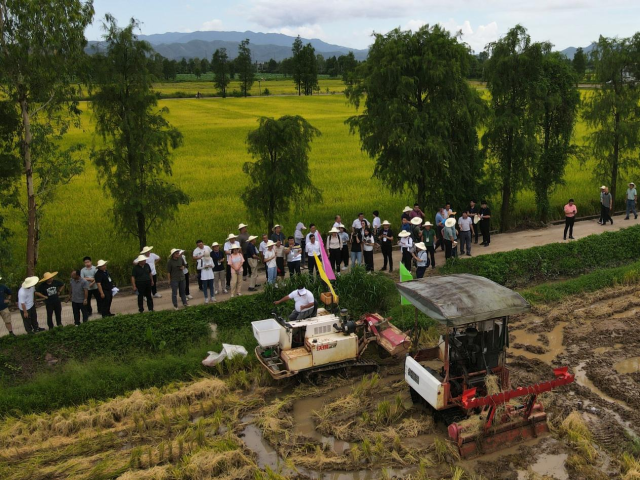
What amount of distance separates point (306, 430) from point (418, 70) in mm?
12720

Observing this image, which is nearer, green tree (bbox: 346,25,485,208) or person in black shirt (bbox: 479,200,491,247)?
green tree (bbox: 346,25,485,208)

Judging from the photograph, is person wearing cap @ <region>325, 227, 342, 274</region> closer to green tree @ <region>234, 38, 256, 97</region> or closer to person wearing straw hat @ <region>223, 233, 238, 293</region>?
person wearing straw hat @ <region>223, 233, 238, 293</region>

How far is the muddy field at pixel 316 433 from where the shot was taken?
8352 millimetres

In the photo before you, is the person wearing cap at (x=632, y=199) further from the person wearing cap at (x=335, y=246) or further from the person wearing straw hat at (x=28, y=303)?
the person wearing straw hat at (x=28, y=303)

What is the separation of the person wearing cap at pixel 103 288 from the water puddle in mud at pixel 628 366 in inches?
431

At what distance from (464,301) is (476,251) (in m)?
10.5

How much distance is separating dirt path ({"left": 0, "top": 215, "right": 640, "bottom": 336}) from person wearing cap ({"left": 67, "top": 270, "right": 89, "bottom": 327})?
0.73 meters

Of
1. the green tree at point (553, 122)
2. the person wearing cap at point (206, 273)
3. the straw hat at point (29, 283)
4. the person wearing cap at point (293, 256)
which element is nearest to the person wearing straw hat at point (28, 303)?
the straw hat at point (29, 283)

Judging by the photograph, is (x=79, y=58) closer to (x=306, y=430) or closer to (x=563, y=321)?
(x=306, y=430)

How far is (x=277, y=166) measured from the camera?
1714 cm

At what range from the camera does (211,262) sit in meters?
14.3

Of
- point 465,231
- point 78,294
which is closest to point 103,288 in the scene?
point 78,294

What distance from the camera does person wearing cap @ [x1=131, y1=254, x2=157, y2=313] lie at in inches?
534

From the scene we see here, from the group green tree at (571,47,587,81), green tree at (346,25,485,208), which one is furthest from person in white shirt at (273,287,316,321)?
green tree at (571,47,587,81)
